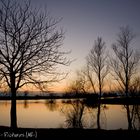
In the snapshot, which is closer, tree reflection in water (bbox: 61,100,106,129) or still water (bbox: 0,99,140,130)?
tree reflection in water (bbox: 61,100,106,129)

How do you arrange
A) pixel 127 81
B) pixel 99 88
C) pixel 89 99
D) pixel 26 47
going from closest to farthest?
pixel 26 47, pixel 127 81, pixel 99 88, pixel 89 99

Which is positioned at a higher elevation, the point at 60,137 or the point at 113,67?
the point at 113,67

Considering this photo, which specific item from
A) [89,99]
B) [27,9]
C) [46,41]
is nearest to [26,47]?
[46,41]

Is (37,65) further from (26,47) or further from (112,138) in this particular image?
(112,138)

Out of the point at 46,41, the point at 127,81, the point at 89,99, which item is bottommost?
the point at 89,99

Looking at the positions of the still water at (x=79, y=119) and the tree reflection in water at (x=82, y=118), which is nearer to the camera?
the tree reflection in water at (x=82, y=118)

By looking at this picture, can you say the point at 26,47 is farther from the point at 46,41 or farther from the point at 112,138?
the point at 112,138

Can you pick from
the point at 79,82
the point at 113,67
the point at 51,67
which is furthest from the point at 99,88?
the point at 51,67

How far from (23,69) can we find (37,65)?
1.01 meters

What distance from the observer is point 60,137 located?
11.0 meters

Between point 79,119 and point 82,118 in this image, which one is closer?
point 79,119

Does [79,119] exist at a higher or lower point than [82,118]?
higher

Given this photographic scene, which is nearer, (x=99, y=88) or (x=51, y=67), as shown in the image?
(x=51, y=67)

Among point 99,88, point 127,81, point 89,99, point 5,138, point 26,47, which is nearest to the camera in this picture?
point 5,138
